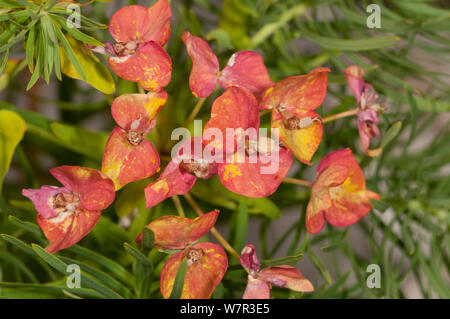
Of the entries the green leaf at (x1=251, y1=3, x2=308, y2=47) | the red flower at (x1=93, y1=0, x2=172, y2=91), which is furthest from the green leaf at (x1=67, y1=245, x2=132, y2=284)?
the green leaf at (x1=251, y1=3, x2=308, y2=47)

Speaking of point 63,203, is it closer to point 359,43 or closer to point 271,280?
point 271,280

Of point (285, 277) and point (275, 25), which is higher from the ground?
point (275, 25)

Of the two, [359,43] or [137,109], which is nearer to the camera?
[137,109]

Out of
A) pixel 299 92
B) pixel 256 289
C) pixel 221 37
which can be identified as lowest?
pixel 256 289

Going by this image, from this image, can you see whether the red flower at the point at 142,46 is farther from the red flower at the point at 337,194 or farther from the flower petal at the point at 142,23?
the red flower at the point at 337,194

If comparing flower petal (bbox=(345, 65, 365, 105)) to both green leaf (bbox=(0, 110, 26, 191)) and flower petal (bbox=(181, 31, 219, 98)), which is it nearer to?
flower petal (bbox=(181, 31, 219, 98))

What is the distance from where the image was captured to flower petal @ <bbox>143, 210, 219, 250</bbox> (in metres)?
0.23

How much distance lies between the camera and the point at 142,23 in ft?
0.84

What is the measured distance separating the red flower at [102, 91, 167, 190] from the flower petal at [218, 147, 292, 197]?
0.04 meters

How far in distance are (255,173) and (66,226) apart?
0.12 metres

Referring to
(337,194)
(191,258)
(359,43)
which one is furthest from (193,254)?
(359,43)

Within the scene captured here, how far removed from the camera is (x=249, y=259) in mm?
246
